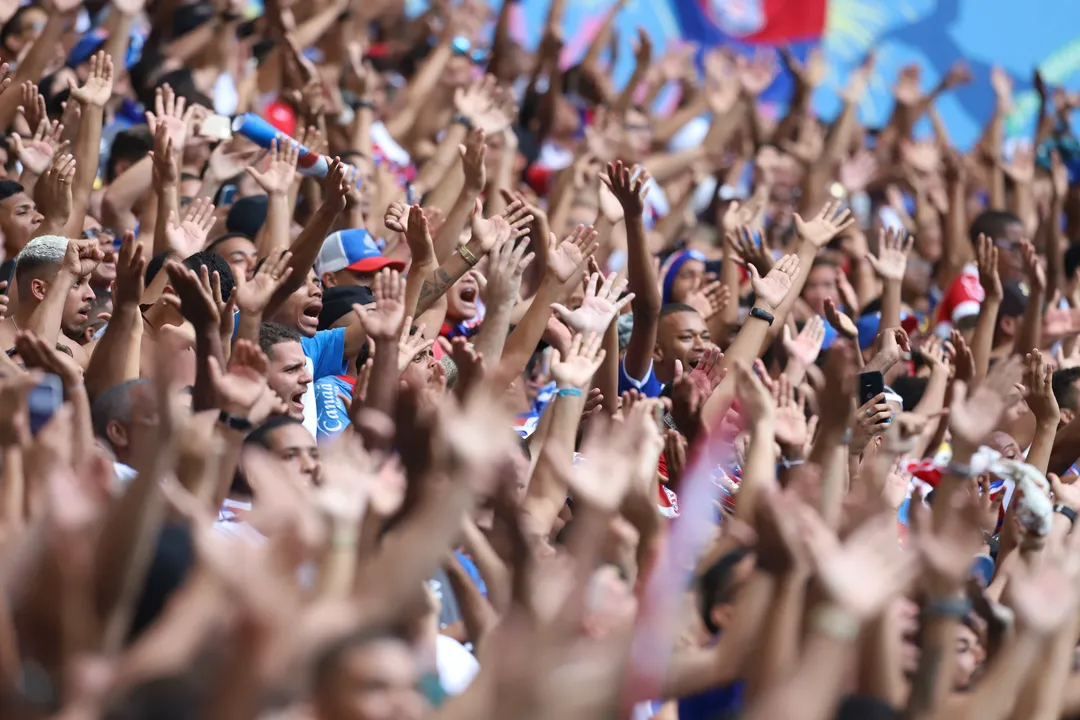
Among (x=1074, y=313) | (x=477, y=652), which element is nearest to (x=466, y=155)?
(x=477, y=652)

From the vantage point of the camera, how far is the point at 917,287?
7250mm

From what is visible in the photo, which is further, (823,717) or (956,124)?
(956,124)

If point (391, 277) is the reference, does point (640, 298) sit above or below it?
above

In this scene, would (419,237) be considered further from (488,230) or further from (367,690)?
(367,690)

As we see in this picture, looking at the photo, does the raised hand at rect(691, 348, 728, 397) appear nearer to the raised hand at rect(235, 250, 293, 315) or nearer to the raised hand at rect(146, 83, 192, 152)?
the raised hand at rect(235, 250, 293, 315)

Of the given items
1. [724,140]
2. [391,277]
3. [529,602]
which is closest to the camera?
[529,602]

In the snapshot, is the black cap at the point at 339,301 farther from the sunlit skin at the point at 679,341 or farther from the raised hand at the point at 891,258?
the raised hand at the point at 891,258

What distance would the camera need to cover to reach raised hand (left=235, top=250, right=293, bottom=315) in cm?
395

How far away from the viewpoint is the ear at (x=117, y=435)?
138 inches

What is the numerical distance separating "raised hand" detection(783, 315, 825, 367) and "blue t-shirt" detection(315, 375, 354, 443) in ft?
4.04

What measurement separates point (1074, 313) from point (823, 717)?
4125 mm

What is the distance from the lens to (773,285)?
187 inches

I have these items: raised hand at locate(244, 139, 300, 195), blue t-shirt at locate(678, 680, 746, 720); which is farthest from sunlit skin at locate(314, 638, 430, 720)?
raised hand at locate(244, 139, 300, 195)

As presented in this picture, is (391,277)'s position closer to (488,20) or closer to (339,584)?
(339,584)
